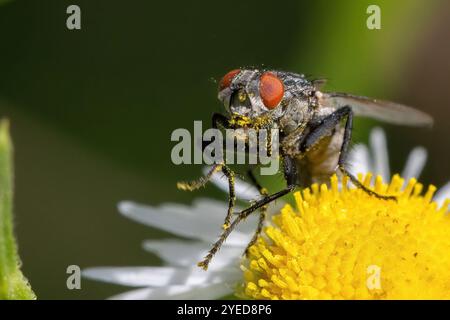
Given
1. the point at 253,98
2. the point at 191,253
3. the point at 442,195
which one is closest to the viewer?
the point at 253,98

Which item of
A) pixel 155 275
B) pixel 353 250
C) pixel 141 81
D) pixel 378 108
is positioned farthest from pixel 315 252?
pixel 141 81

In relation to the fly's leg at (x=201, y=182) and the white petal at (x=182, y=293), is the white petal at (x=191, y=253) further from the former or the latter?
the fly's leg at (x=201, y=182)

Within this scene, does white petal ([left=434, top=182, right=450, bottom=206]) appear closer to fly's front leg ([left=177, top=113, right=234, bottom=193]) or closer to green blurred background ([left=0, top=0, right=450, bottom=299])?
green blurred background ([left=0, top=0, right=450, bottom=299])

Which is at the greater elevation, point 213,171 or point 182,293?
point 213,171

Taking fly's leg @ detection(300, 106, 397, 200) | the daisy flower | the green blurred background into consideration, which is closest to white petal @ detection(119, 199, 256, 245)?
the daisy flower

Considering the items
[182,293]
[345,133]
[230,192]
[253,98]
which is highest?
[253,98]

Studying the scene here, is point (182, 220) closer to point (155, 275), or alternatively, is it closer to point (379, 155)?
point (155, 275)

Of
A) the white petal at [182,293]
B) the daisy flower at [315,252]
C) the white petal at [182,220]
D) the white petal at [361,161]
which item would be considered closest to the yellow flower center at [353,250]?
the daisy flower at [315,252]
